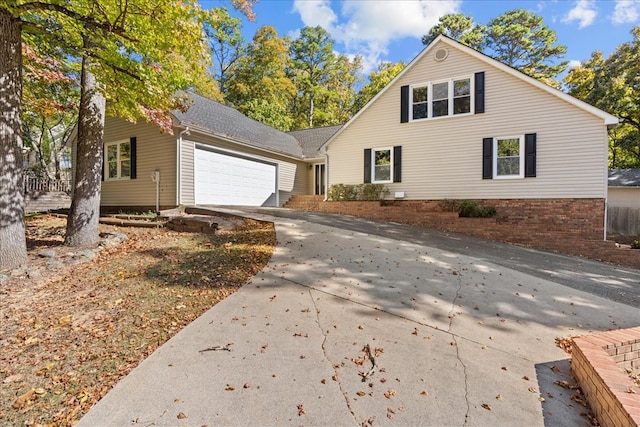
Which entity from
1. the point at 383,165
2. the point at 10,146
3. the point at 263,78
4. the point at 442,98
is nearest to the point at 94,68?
the point at 10,146

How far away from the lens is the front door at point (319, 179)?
1856 centimetres

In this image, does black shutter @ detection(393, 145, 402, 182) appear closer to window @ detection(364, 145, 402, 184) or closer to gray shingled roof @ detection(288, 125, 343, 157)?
window @ detection(364, 145, 402, 184)

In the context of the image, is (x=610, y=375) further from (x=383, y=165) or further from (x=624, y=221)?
(x=624, y=221)

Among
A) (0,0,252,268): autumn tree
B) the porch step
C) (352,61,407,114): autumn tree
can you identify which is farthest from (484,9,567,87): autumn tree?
(0,0,252,268): autumn tree

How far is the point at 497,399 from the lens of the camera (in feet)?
8.48

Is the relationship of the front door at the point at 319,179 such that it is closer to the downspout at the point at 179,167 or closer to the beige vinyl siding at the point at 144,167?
the downspout at the point at 179,167

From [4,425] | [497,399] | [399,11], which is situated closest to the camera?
[4,425]

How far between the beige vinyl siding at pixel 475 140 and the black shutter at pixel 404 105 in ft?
0.67

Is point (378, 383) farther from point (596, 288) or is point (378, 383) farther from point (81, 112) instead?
point (81, 112)

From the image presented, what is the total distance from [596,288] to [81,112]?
36.3ft

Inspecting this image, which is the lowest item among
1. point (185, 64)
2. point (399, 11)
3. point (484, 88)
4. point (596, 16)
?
point (185, 64)

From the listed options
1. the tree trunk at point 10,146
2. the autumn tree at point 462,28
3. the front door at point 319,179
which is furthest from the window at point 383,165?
the autumn tree at point 462,28

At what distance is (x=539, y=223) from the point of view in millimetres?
10688

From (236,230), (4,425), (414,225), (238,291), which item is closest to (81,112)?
(236,230)
